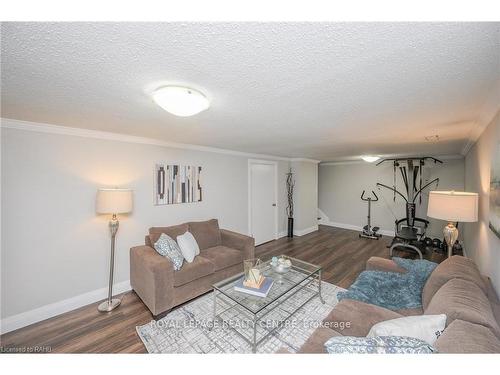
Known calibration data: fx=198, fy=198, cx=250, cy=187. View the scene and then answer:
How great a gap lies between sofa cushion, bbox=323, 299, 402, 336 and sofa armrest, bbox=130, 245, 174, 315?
160 centimetres

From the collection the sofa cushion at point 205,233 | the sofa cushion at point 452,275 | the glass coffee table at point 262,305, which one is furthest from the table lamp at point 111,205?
the sofa cushion at point 452,275

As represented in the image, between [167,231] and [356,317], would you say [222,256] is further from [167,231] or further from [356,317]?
[356,317]

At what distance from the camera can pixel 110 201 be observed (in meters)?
2.22

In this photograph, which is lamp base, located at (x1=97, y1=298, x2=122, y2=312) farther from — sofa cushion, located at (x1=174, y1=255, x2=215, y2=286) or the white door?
the white door

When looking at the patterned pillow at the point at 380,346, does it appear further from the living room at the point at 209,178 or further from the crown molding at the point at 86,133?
the crown molding at the point at 86,133

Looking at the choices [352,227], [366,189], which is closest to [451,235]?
[366,189]

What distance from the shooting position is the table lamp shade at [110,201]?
2.21 m

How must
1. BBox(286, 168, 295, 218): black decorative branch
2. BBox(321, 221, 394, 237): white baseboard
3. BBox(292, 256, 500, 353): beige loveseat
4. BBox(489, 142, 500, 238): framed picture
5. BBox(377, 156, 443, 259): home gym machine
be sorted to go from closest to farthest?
BBox(292, 256, 500, 353): beige loveseat → BBox(489, 142, 500, 238): framed picture → BBox(377, 156, 443, 259): home gym machine → BBox(286, 168, 295, 218): black decorative branch → BBox(321, 221, 394, 237): white baseboard

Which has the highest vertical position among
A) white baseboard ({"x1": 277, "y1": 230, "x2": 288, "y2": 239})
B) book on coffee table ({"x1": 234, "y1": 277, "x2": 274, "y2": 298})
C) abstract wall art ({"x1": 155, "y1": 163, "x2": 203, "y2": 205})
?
abstract wall art ({"x1": 155, "y1": 163, "x2": 203, "y2": 205})

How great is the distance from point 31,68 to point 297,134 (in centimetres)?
235

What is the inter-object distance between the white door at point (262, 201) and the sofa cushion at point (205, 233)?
4.27ft

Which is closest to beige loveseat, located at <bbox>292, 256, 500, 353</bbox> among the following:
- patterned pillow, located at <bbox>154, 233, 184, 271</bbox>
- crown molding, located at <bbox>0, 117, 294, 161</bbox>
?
patterned pillow, located at <bbox>154, 233, 184, 271</bbox>

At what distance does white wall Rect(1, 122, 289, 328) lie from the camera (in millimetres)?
1973

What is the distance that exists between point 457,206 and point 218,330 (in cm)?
Answer: 267
